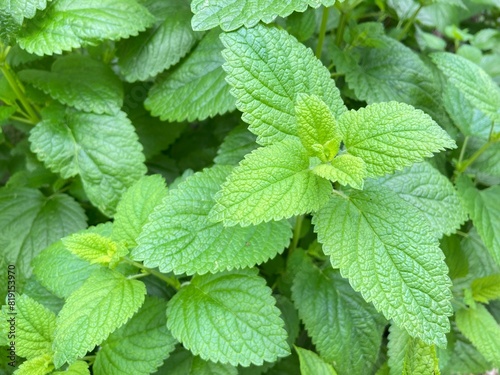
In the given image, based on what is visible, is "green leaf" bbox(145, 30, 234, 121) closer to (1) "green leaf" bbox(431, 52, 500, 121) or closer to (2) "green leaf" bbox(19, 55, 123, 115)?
(2) "green leaf" bbox(19, 55, 123, 115)

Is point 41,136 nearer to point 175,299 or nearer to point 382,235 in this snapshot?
point 175,299

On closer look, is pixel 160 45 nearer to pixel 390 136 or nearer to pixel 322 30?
pixel 322 30

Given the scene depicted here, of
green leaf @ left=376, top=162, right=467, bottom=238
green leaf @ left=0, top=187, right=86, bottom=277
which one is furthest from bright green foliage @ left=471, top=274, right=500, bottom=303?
green leaf @ left=0, top=187, right=86, bottom=277

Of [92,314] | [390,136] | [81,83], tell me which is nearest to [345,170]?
[390,136]

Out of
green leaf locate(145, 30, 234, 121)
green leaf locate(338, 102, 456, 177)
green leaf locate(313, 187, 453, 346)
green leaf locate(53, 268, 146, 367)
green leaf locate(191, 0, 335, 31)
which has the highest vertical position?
green leaf locate(191, 0, 335, 31)

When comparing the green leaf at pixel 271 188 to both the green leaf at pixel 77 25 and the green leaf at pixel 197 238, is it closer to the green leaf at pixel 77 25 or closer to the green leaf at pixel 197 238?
the green leaf at pixel 197 238

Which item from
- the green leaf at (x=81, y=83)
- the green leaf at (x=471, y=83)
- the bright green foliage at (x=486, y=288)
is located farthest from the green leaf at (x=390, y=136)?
the green leaf at (x=81, y=83)

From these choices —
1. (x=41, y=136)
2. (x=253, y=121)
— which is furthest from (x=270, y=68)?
(x=41, y=136)
